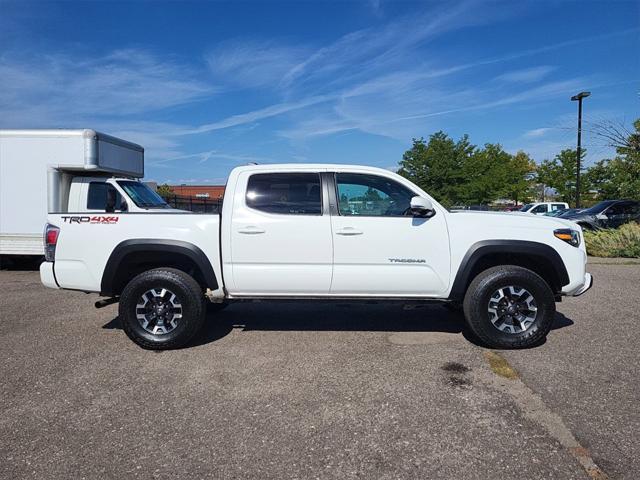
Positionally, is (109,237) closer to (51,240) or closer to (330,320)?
(51,240)

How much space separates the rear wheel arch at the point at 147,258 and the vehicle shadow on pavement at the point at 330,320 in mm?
904

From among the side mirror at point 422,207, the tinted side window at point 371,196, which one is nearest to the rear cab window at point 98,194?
the tinted side window at point 371,196

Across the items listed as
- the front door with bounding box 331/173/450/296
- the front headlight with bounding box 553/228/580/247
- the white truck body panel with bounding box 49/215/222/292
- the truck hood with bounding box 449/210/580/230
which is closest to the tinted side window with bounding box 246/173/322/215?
the front door with bounding box 331/173/450/296

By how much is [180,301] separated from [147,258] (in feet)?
2.01

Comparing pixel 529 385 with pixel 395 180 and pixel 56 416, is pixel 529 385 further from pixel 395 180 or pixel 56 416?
pixel 56 416

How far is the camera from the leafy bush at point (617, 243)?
A: 41.7 ft

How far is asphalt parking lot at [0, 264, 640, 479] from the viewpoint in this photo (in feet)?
9.25

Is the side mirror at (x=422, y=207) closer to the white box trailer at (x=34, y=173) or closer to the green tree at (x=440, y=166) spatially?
the white box trailer at (x=34, y=173)

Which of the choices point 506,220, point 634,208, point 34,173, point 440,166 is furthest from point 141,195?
point 440,166

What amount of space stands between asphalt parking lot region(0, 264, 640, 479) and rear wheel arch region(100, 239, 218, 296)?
72 cm

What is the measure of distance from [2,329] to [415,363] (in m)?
4.89

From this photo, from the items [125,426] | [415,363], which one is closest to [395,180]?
[415,363]

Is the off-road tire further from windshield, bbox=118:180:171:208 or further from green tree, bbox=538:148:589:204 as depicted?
green tree, bbox=538:148:589:204

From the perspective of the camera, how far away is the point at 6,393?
12.6 ft
